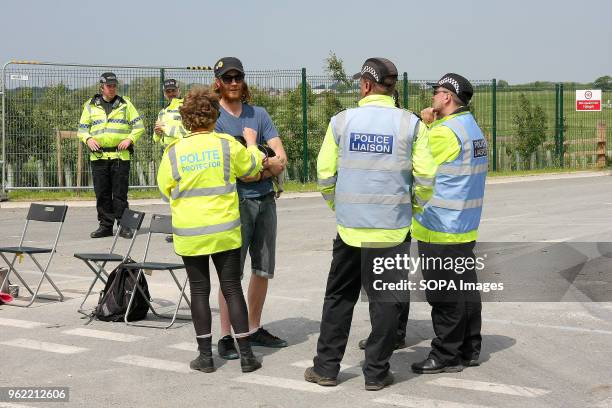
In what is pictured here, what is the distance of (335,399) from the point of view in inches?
276

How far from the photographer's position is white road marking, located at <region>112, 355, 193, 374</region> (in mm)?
7875

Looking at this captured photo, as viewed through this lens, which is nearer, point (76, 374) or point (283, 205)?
point (76, 374)

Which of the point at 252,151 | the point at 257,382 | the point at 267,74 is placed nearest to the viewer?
the point at 257,382

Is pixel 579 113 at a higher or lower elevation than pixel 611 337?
higher

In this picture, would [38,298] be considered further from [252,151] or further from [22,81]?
[22,81]

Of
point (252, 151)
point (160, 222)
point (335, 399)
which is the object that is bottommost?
point (335, 399)

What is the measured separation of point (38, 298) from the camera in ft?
35.7

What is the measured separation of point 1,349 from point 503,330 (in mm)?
3993

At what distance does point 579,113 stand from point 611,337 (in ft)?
81.0

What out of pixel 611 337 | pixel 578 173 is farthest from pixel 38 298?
pixel 578 173

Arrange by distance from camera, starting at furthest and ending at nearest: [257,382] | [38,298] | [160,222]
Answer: [38,298] → [160,222] → [257,382]

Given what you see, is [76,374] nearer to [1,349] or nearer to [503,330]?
[1,349]

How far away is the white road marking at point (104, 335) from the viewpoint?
351 inches

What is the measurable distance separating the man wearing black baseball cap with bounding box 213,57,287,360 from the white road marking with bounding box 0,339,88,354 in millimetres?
1178
